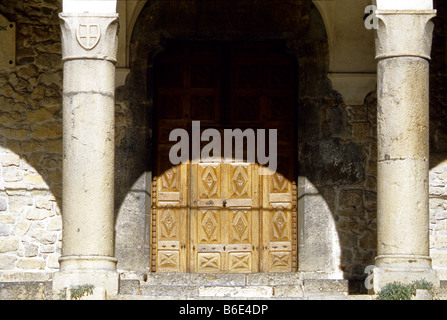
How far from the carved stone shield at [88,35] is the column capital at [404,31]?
2602mm

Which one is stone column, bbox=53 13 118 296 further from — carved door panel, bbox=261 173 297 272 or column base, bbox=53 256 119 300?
carved door panel, bbox=261 173 297 272

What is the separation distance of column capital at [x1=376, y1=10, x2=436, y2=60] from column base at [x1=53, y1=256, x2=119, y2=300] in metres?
3.18

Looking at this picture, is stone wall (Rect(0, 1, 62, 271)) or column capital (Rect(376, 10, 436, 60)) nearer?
column capital (Rect(376, 10, 436, 60))

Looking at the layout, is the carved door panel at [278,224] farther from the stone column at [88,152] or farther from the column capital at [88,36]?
the column capital at [88,36]

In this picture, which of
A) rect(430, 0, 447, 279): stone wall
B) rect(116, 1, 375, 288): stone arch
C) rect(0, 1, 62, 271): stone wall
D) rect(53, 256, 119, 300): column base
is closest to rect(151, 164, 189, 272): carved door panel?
rect(116, 1, 375, 288): stone arch

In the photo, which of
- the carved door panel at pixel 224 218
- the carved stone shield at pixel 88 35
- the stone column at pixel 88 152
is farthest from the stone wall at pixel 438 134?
the carved stone shield at pixel 88 35

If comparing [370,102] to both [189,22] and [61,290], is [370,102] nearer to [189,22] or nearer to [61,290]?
[189,22]

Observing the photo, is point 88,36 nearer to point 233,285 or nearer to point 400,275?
point 233,285

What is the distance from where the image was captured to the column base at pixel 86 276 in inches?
366

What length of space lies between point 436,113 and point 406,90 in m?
2.31

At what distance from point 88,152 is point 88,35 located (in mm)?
1096

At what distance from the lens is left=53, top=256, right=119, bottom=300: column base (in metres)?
9.30

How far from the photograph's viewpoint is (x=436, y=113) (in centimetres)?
1189

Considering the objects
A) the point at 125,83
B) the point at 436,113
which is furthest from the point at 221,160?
the point at 436,113
